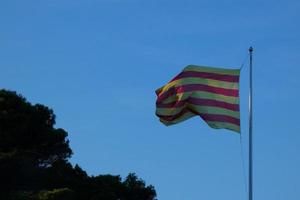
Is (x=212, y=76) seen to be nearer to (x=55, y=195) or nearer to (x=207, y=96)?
(x=207, y=96)

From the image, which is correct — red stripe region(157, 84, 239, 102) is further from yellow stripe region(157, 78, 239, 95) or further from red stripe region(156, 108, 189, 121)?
red stripe region(156, 108, 189, 121)

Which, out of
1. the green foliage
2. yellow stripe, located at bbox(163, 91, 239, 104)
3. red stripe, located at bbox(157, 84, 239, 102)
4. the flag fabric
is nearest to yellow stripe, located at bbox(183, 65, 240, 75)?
the flag fabric

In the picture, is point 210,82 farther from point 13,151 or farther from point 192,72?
point 13,151

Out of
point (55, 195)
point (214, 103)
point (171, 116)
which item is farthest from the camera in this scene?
point (55, 195)

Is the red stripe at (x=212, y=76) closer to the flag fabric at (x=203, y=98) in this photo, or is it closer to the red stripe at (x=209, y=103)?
the flag fabric at (x=203, y=98)

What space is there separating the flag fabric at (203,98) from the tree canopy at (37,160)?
666 inches

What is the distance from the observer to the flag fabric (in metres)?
17.2

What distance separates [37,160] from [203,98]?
70.9 ft

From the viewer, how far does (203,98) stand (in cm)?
1764

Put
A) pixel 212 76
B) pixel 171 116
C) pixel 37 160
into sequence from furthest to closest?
pixel 37 160
pixel 171 116
pixel 212 76

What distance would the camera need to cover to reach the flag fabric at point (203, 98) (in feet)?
56.4

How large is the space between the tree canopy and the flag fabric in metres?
16.9

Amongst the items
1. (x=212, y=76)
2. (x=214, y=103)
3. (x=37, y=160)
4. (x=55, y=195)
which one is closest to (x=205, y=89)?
(x=212, y=76)

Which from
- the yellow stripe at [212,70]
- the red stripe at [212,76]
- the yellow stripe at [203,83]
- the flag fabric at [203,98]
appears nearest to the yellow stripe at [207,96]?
the flag fabric at [203,98]
